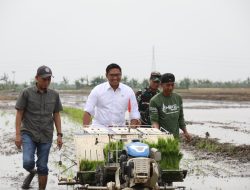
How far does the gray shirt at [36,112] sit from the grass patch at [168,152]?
192cm

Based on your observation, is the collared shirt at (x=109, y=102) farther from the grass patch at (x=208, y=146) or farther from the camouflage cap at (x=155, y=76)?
the grass patch at (x=208, y=146)

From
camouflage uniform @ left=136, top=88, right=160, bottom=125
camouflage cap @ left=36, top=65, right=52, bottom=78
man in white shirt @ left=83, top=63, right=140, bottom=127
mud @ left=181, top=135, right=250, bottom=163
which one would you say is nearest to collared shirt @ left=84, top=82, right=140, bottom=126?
man in white shirt @ left=83, top=63, right=140, bottom=127

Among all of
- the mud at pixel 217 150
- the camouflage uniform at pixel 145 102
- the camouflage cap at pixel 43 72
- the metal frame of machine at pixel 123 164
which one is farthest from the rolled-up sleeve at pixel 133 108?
the mud at pixel 217 150

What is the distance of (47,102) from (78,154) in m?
1.43

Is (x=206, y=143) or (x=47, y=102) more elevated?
(x=47, y=102)

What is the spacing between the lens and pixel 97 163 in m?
6.09

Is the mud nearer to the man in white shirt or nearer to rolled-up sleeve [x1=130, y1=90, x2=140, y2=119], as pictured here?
rolled-up sleeve [x1=130, y1=90, x2=140, y2=119]

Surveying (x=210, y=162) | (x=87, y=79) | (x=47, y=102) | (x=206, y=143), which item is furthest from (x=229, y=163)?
(x=87, y=79)

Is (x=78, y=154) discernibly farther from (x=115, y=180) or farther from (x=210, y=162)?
(x=210, y=162)

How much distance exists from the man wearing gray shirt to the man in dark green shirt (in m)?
1.35

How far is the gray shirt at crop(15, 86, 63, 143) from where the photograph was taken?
24.0 ft

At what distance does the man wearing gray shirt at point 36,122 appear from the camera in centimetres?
723

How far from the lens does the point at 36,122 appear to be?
290 inches

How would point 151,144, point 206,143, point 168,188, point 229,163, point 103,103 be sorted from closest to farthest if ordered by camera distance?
1. point 168,188
2. point 151,144
3. point 103,103
4. point 229,163
5. point 206,143
